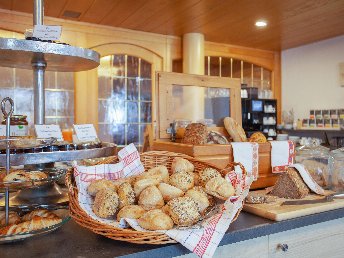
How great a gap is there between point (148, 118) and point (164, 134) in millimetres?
3167

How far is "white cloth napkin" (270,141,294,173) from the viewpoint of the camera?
1.60 metres

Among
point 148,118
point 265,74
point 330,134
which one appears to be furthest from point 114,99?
point 330,134

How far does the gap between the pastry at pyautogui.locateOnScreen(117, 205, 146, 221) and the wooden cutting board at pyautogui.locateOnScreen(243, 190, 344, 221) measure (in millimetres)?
440

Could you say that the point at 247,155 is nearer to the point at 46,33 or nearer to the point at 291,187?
the point at 291,187

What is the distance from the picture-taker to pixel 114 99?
181 inches

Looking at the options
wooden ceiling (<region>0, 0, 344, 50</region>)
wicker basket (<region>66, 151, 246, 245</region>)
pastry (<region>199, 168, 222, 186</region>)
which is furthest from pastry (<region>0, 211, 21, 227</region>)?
wooden ceiling (<region>0, 0, 344, 50</region>)

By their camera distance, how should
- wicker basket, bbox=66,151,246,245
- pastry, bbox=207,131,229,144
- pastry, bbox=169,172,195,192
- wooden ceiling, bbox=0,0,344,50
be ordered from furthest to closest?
wooden ceiling, bbox=0,0,344,50 → pastry, bbox=207,131,229,144 → pastry, bbox=169,172,195,192 → wicker basket, bbox=66,151,246,245

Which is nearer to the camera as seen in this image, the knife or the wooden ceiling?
the knife

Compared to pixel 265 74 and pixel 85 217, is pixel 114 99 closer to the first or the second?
pixel 265 74

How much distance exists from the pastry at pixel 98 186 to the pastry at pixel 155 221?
0.18 meters

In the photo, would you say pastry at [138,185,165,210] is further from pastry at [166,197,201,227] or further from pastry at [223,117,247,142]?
pastry at [223,117,247,142]

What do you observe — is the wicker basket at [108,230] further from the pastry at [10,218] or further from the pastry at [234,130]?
the pastry at [234,130]

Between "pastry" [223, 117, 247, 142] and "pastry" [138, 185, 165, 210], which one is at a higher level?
"pastry" [223, 117, 247, 142]

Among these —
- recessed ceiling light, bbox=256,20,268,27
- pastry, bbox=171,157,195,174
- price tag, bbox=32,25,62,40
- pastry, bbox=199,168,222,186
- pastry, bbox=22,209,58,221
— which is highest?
recessed ceiling light, bbox=256,20,268,27
